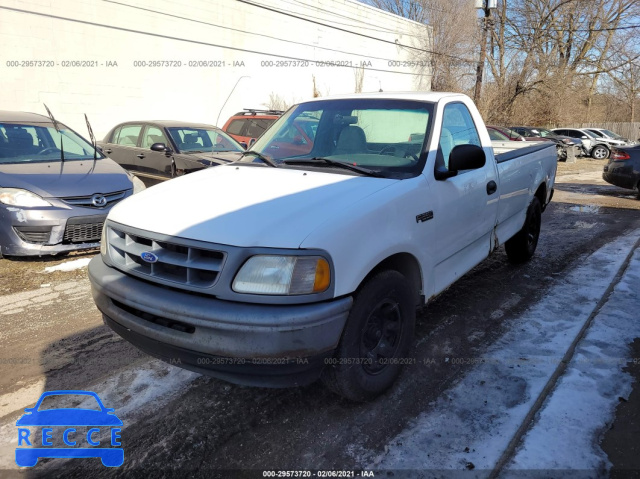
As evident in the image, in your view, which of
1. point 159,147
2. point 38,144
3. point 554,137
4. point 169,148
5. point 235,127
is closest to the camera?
point 38,144

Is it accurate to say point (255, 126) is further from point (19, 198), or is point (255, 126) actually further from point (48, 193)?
point (19, 198)

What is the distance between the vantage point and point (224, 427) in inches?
108

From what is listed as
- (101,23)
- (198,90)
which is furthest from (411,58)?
(101,23)

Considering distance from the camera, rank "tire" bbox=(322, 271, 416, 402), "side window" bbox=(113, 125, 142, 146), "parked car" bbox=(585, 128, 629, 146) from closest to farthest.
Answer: "tire" bbox=(322, 271, 416, 402) < "side window" bbox=(113, 125, 142, 146) < "parked car" bbox=(585, 128, 629, 146)

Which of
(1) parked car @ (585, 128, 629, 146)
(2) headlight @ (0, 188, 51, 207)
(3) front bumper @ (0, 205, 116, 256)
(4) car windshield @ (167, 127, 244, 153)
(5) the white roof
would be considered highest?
(1) parked car @ (585, 128, 629, 146)

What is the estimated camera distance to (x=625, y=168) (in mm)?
11258

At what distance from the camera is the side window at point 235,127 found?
1213 cm

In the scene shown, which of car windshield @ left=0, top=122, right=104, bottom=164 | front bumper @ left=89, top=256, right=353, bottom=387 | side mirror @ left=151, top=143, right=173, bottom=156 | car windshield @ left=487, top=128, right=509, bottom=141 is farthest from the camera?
car windshield @ left=487, top=128, right=509, bottom=141

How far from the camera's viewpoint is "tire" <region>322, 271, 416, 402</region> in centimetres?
260

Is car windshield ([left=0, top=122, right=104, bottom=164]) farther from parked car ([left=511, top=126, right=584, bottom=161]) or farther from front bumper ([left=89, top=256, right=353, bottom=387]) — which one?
parked car ([left=511, top=126, right=584, bottom=161])

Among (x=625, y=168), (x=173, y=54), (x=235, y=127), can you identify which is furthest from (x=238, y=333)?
(x=173, y=54)

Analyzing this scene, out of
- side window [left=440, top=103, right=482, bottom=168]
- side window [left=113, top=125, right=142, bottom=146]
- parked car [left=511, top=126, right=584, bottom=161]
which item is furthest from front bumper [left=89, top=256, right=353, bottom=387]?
parked car [left=511, top=126, right=584, bottom=161]

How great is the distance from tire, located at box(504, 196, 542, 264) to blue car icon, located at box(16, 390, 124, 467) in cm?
459

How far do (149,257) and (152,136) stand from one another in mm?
7017
